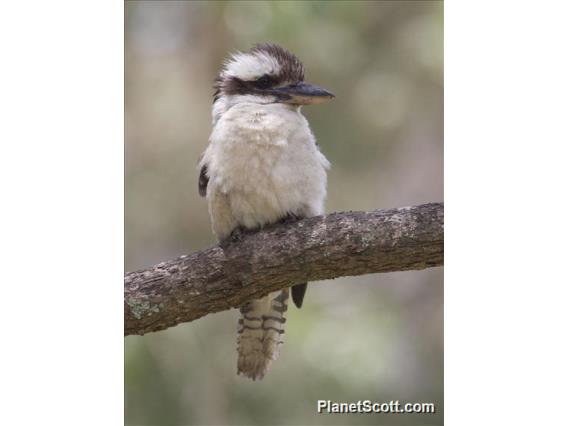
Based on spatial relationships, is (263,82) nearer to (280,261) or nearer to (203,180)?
(203,180)

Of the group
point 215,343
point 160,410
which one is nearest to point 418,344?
point 215,343

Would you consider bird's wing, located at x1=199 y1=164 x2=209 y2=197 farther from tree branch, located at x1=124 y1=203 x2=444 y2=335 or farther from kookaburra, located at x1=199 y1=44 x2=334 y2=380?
tree branch, located at x1=124 y1=203 x2=444 y2=335

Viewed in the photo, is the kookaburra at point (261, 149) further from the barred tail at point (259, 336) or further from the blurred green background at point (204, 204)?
the blurred green background at point (204, 204)

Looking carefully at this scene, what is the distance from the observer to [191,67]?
629 cm

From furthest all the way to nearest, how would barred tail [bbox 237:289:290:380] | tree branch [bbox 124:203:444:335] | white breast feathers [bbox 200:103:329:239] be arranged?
barred tail [bbox 237:289:290:380] < white breast feathers [bbox 200:103:329:239] < tree branch [bbox 124:203:444:335]

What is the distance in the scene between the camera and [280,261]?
3.91 metres

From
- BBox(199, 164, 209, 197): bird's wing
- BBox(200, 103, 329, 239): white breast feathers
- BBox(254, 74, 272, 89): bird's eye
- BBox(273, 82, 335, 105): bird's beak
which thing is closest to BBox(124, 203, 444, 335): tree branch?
BBox(200, 103, 329, 239): white breast feathers

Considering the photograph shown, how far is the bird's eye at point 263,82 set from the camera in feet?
14.4

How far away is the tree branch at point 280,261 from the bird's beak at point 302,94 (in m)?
0.69

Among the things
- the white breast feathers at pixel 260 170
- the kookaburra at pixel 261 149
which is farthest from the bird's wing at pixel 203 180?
the white breast feathers at pixel 260 170

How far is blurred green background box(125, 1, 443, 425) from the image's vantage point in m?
5.14

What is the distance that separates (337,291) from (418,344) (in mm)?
→ 773

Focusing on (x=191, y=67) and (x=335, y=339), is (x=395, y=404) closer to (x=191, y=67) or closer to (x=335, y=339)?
(x=335, y=339)
